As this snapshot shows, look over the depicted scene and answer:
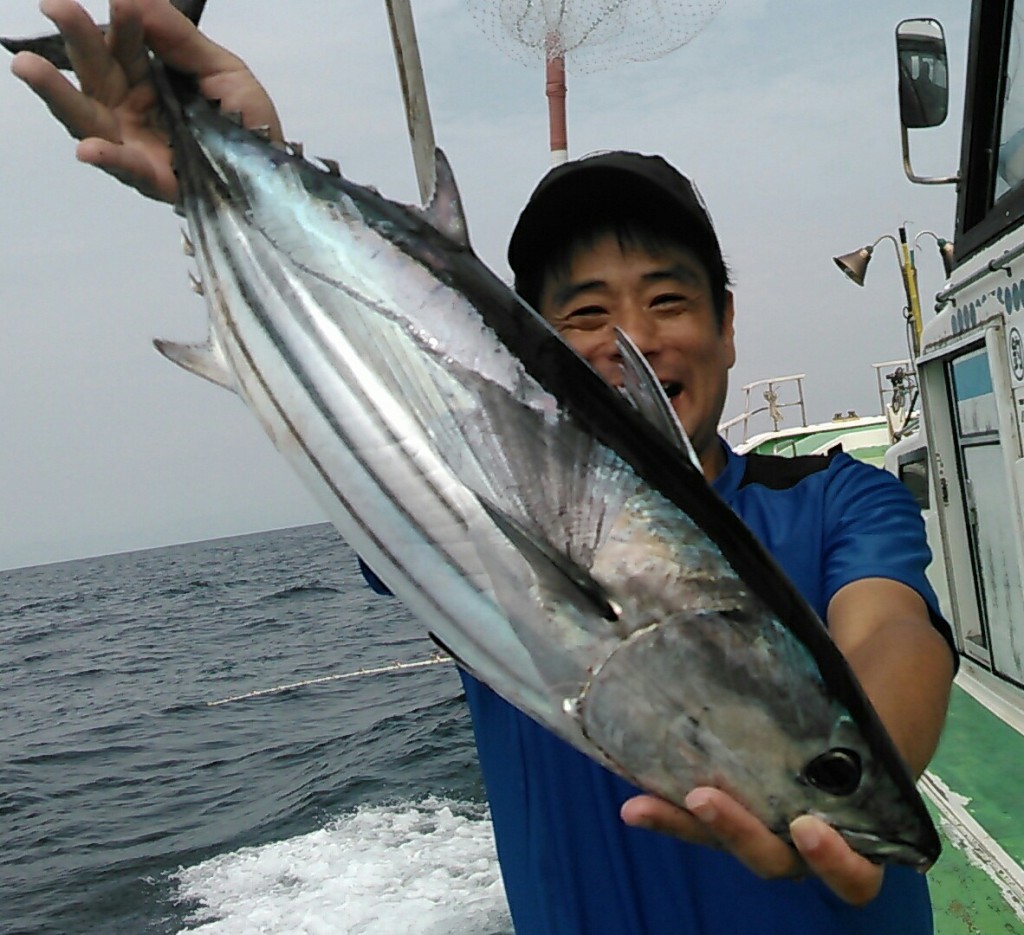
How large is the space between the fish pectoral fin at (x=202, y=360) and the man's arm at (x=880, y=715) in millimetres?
923

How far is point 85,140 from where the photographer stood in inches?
63.1

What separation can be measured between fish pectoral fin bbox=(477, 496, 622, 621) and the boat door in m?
3.20

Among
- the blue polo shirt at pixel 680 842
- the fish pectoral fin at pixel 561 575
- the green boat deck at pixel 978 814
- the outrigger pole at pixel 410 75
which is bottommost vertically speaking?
the green boat deck at pixel 978 814

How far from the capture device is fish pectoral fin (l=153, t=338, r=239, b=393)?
1.53m

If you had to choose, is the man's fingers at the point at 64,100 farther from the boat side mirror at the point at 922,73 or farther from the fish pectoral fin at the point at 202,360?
the boat side mirror at the point at 922,73

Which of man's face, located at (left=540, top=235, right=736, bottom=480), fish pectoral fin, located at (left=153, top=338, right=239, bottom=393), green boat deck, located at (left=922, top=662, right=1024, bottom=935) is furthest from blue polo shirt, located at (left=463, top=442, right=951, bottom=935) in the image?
green boat deck, located at (left=922, top=662, right=1024, bottom=935)

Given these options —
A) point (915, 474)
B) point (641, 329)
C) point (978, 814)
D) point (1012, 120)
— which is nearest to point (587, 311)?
point (641, 329)

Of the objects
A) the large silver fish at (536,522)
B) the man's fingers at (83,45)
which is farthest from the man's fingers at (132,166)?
the large silver fish at (536,522)

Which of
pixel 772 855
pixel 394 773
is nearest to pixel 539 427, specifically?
pixel 772 855

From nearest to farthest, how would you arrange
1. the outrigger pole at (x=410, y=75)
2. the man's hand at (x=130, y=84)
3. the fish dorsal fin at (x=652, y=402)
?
1. the fish dorsal fin at (x=652, y=402)
2. the man's hand at (x=130, y=84)
3. the outrigger pole at (x=410, y=75)

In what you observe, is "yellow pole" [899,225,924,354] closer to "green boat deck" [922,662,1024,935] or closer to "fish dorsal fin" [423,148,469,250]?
"green boat deck" [922,662,1024,935]

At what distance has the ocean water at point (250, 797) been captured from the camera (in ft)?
25.5

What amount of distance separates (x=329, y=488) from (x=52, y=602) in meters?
74.9

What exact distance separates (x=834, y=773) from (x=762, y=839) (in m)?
0.12
